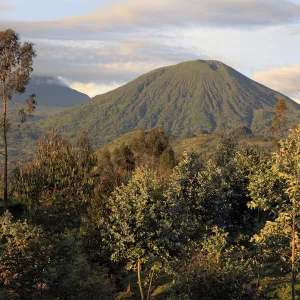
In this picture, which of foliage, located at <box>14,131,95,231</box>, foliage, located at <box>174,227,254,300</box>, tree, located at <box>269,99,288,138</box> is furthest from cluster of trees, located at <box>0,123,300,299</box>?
tree, located at <box>269,99,288,138</box>

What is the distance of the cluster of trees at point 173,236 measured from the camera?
2683 centimetres

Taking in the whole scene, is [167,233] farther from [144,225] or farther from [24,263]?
[24,263]

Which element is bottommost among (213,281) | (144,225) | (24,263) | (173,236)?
(173,236)

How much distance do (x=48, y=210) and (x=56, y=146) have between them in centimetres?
2961

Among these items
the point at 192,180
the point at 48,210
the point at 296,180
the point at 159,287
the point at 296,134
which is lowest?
the point at 159,287

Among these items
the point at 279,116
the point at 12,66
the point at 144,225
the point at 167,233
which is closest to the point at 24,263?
the point at 144,225

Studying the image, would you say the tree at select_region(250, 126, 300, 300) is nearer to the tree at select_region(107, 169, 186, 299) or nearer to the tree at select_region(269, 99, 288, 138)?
the tree at select_region(107, 169, 186, 299)

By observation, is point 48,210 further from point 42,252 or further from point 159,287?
point 42,252

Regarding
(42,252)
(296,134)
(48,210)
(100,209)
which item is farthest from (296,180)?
(48,210)

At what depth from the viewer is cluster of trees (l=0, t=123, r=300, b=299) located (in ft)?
88.0

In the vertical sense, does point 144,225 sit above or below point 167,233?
above

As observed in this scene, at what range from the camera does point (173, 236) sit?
34.8 meters

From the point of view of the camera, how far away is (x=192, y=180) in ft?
132

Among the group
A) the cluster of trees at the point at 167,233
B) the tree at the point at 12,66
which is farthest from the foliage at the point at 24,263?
the tree at the point at 12,66
